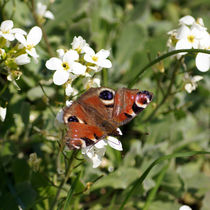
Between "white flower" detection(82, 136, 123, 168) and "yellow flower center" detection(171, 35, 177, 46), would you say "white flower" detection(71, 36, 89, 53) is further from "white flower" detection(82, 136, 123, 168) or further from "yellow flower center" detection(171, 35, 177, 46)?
"yellow flower center" detection(171, 35, 177, 46)

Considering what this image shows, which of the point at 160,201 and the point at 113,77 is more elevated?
the point at 113,77

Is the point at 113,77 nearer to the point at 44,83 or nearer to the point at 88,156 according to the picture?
the point at 44,83

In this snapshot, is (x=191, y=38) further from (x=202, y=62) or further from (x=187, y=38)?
(x=202, y=62)

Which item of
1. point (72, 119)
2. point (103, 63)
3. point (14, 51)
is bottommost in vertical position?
point (72, 119)

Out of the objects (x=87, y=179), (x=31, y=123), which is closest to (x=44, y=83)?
(x=31, y=123)

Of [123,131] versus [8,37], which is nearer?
[8,37]

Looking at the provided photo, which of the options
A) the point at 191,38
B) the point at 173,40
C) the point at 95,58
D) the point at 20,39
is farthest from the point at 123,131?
the point at 20,39

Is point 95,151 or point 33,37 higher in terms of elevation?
point 33,37

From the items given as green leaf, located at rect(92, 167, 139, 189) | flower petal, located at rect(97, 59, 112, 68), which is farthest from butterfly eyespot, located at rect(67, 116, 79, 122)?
green leaf, located at rect(92, 167, 139, 189)
